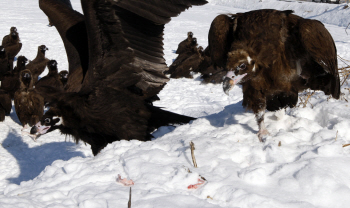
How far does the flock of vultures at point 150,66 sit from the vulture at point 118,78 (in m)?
0.01

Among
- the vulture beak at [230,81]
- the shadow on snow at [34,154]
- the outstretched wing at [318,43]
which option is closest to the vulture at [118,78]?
the vulture beak at [230,81]

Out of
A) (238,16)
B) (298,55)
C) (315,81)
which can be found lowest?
(315,81)

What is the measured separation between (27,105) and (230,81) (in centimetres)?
501

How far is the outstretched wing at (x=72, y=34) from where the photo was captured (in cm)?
547

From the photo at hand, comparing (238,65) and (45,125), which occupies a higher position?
(238,65)

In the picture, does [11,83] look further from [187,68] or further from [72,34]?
[187,68]

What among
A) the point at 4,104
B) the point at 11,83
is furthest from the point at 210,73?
the point at 4,104

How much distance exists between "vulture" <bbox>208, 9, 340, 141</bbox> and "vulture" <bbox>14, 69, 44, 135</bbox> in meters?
4.61

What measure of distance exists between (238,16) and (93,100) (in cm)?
197

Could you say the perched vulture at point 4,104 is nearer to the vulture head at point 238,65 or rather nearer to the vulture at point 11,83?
the vulture at point 11,83

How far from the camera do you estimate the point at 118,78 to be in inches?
171

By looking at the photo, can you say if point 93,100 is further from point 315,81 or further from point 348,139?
point 348,139

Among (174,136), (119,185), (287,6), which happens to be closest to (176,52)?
(174,136)

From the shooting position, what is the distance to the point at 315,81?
12.4 ft
